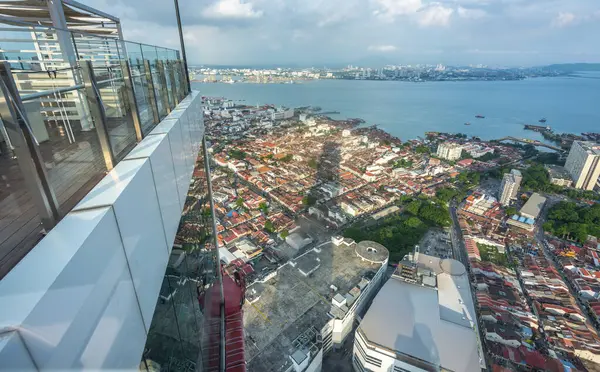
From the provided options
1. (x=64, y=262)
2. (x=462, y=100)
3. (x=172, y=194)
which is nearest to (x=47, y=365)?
(x=64, y=262)

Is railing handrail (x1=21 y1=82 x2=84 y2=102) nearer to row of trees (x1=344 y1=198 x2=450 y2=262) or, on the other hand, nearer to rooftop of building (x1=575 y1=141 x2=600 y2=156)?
row of trees (x1=344 y1=198 x2=450 y2=262)

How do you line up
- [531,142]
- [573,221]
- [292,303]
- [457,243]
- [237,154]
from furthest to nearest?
1. [531,142]
2. [237,154]
3. [573,221]
4. [457,243]
5. [292,303]

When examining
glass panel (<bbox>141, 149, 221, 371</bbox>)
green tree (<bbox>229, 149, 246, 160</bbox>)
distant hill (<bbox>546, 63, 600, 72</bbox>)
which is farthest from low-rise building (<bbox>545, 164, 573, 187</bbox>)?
distant hill (<bbox>546, 63, 600, 72</bbox>)

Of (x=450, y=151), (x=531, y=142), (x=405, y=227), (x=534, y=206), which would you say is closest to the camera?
(x=405, y=227)

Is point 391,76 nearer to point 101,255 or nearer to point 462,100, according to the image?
point 462,100

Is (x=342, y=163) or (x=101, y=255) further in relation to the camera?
(x=342, y=163)

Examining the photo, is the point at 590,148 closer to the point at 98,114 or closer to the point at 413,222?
the point at 413,222

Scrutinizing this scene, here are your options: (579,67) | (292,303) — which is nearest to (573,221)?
(292,303)
